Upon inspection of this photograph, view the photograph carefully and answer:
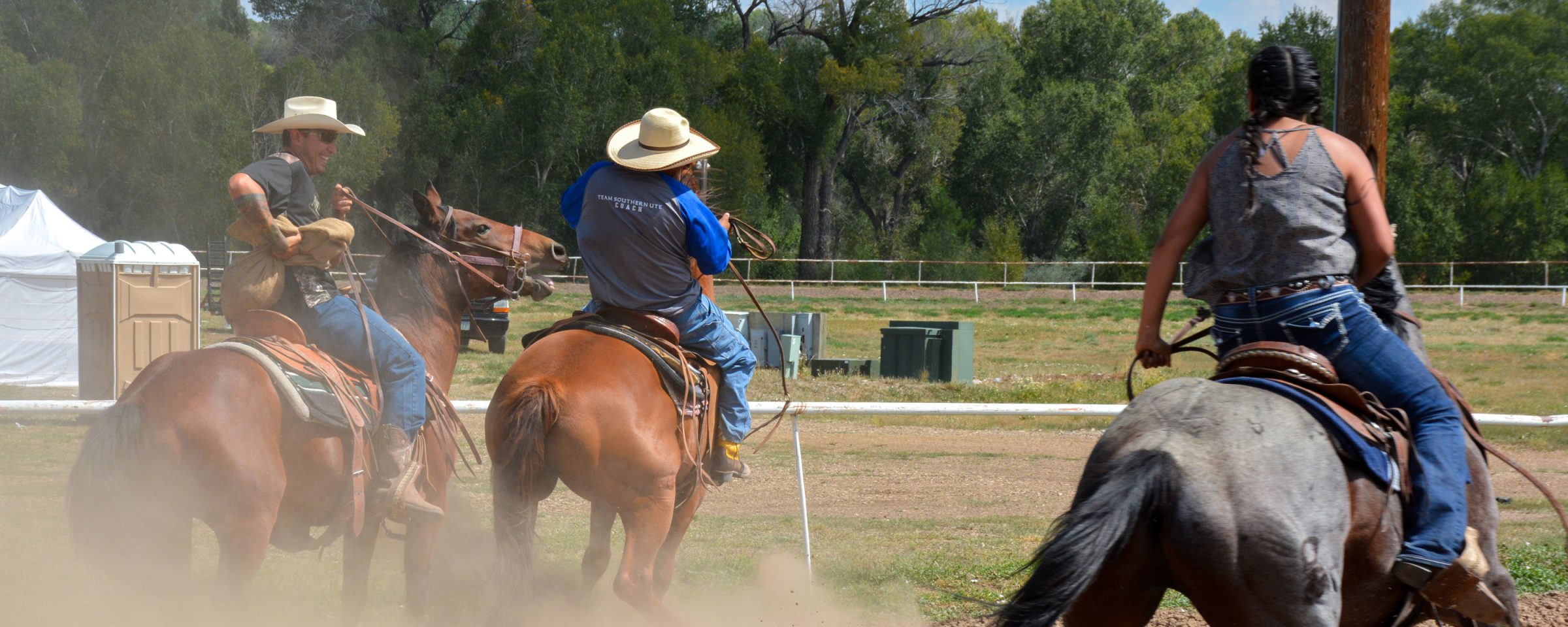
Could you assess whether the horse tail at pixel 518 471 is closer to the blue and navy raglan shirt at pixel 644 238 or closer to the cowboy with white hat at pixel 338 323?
the cowboy with white hat at pixel 338 323

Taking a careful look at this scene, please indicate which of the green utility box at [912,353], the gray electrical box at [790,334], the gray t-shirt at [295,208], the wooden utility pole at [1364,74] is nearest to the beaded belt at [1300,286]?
the wooden utility pole at [1364,74]

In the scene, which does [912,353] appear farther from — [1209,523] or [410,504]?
[1209,523]

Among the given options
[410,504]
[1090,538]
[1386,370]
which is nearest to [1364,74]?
[1386,370]

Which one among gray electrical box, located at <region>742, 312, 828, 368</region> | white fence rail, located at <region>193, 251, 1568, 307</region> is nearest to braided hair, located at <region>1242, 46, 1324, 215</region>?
gray electrical box, located at <region>742, 312, 828, 368</region>

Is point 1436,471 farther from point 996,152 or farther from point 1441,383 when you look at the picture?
point 996,152

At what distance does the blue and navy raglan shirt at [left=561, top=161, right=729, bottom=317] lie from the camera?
5.07 m

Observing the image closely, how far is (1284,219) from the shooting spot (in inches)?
132

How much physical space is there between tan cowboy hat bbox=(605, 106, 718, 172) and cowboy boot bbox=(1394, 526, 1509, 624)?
3.28 meters

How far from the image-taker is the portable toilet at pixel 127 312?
12.5m

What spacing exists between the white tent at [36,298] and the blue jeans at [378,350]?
1336 centimetres

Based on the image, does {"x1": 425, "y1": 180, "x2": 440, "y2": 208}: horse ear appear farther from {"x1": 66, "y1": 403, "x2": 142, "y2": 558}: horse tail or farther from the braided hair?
the braided hair

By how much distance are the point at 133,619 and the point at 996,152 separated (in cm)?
5170

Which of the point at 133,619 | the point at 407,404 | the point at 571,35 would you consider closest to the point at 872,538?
the point at 407,404

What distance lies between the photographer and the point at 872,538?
26.0 feet
